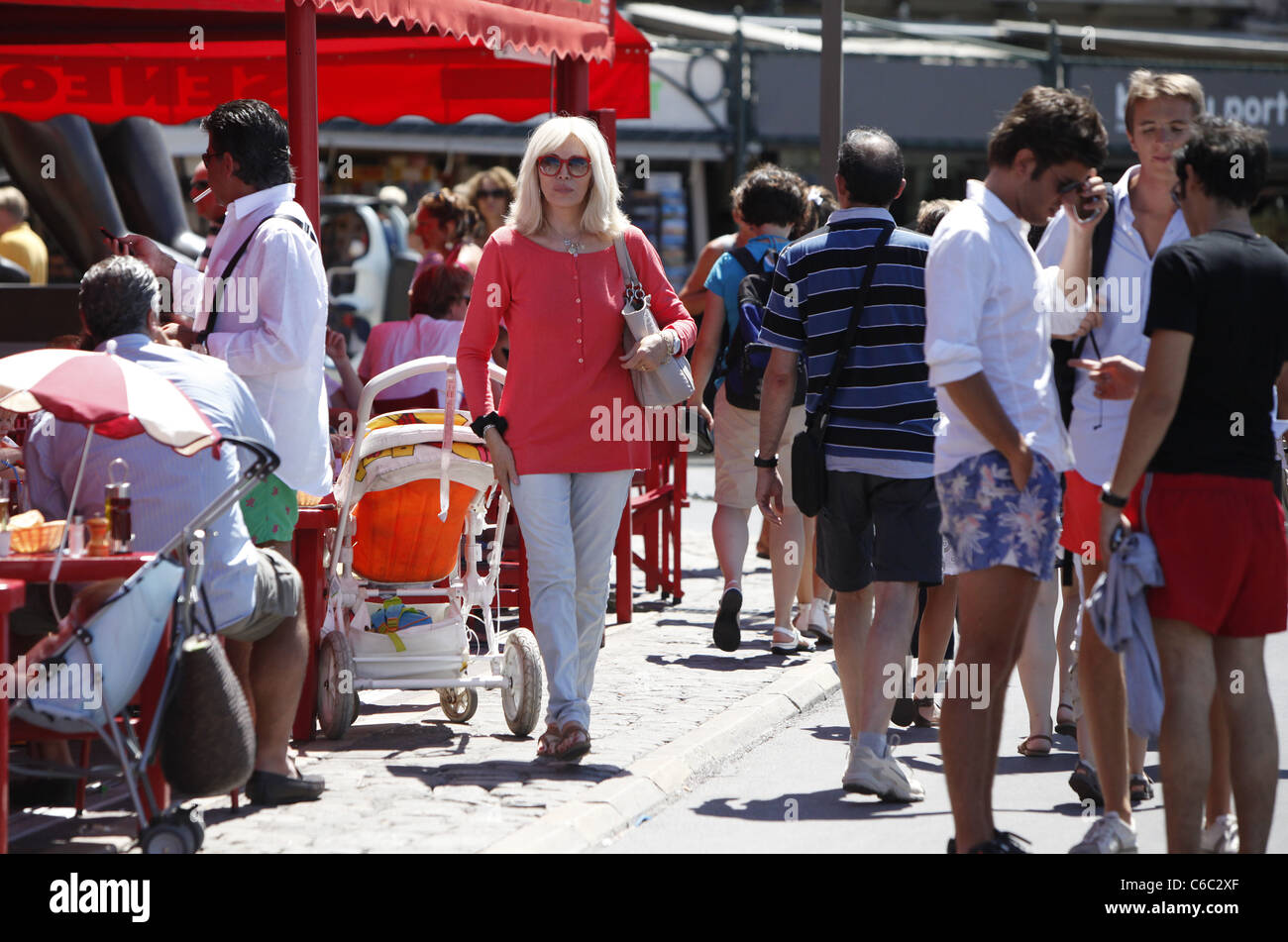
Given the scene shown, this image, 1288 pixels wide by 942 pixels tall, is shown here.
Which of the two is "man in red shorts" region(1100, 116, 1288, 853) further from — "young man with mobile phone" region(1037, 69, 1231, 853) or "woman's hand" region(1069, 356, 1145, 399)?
"young man with mobile phone" region(1037, 69, 1231, 853)

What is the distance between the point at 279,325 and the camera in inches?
225

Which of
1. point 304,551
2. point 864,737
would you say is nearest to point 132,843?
point 304,551

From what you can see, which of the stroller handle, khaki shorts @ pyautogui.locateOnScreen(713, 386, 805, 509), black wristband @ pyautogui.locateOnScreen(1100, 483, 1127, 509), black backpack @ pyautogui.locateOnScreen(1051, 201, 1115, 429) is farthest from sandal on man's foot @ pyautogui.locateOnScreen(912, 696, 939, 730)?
the stroller handle

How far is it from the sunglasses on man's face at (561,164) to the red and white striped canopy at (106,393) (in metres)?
1.87

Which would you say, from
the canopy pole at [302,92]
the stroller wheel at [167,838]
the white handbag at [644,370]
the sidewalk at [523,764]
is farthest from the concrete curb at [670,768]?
the canopy pole at [302,92]

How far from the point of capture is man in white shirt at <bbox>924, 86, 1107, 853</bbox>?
4480 mm

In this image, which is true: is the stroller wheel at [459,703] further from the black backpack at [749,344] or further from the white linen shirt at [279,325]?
the black backpack at [749,344]

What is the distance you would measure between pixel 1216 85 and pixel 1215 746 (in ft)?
69.0

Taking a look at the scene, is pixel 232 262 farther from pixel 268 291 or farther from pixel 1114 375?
pixel 1114 375

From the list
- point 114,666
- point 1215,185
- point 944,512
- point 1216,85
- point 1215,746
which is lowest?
point 1215,746

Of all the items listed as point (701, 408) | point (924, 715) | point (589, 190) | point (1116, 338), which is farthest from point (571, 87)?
point (1116, 338)

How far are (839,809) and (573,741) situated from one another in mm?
914

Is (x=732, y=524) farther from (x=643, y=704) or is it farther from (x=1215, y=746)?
(x=1215, y=746)

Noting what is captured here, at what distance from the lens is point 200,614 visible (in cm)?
479
